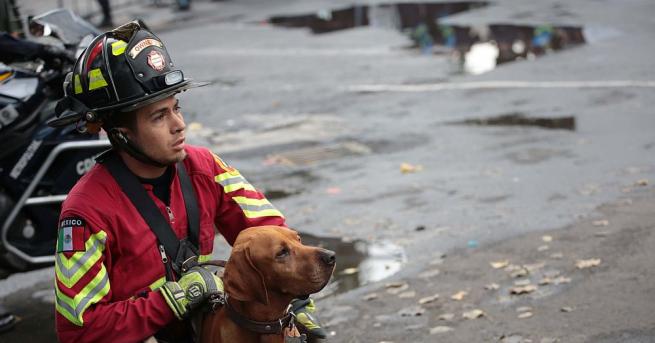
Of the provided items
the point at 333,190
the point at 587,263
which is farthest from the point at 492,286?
the point at 333,190

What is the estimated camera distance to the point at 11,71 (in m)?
6.45

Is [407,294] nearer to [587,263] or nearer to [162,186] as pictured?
[587,263]

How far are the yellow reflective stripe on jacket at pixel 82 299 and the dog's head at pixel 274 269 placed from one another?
0.49 metres

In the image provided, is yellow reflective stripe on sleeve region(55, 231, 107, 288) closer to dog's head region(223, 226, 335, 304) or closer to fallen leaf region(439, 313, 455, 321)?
dog's head region(223, 226, 335, 304)

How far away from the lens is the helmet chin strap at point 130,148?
3965 millimetres

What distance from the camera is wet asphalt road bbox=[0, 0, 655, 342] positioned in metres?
8.20

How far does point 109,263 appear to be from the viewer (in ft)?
12.6

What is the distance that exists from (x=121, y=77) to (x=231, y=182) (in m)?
0.65

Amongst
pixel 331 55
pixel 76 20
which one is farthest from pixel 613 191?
pixel 331 55

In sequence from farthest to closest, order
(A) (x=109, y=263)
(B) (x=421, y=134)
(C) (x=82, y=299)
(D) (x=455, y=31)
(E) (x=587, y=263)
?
(D) (x=455, y=31) → (B) (x=421, y=134) → (E) (x=587, y=263) → (A) (x=109, y=263) → (C) (x=82, y=299)

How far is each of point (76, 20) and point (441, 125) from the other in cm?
534

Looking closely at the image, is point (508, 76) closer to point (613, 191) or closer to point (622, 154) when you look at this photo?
point (622, 154)

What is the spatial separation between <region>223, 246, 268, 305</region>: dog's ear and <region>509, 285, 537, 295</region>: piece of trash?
10.3 feet

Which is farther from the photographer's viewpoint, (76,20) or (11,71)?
(76,20)
